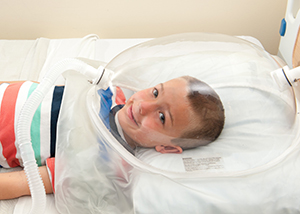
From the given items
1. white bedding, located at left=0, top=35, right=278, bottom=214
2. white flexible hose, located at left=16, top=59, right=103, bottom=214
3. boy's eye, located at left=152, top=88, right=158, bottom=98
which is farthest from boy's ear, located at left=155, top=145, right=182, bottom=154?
white bedding, located at left=0, top=35, right=278, bottom=214

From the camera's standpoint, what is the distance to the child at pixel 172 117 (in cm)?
64

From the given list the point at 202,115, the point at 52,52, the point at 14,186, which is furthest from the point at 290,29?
the point at 14,186

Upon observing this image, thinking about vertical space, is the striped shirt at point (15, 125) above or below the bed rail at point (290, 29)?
below

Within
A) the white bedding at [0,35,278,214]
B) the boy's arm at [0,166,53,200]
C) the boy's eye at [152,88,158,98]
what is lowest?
the boy's arm at [0,166,53,200]

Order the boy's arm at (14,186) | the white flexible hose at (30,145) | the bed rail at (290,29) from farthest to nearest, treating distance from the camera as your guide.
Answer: the bed rail at (290,29) < the boy's arm at (14,186) < the white flexible hose at (30,145)

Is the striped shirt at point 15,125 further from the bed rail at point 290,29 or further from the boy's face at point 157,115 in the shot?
the bed rail at point 290,29

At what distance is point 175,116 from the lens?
2.13 feet

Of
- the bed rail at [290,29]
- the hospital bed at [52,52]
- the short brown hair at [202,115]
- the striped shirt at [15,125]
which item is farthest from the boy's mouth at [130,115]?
the bed rail at [290,29]

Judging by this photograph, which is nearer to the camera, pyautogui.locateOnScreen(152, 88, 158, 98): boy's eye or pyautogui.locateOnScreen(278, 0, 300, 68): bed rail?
pyautogui.locateOnScreen(152, 88, 158, 98): boy's eye

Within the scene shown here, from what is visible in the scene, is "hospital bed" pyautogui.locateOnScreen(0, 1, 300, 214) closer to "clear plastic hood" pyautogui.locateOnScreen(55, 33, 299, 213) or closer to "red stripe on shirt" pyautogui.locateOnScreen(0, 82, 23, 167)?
"red stripe on shirt" pyautogui.locateOnScreen(0, 82, 23, 167)

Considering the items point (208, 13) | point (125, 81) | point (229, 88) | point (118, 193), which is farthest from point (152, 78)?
point (208, 13)

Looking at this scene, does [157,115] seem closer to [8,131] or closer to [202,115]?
[202,115]

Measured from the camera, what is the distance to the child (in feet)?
2.11

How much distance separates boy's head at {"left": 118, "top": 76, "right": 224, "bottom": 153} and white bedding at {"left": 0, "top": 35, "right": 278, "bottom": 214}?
62 cm
